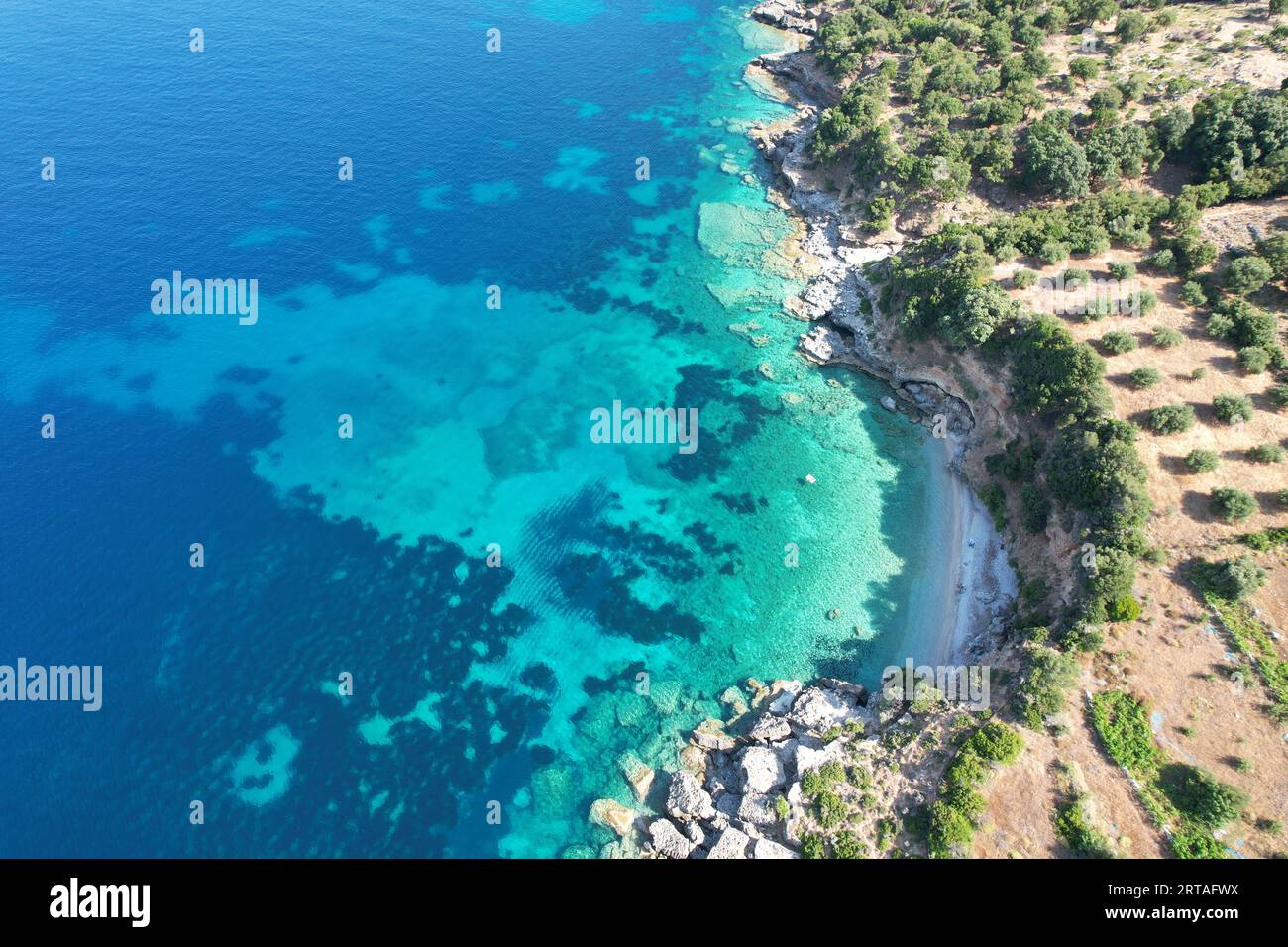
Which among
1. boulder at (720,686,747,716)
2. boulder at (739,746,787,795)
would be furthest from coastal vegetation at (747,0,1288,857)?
boulder at (720,686,747,716)

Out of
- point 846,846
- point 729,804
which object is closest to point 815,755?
point 846,846

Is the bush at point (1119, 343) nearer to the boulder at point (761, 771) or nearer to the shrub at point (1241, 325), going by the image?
the shrub at point (1241, 325)

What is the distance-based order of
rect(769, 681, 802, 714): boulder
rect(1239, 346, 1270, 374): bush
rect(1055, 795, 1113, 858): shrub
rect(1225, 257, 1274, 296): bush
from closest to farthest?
rect(1055, 795, 1113, 858): shrub → rect(769, 681, 802, 714): boulder → rect(1239, 346, 1270, 374): bush → rect(1225, 257, 1274, 296): bush

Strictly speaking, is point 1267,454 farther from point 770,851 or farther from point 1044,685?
point 770,851

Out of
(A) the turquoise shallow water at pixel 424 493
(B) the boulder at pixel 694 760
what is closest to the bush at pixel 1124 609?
(A) the turquoise shallow water at pixel 424 493

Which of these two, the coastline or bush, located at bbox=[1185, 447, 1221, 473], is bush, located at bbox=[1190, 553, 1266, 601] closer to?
bush, located at bbox=[1185, 447, 1221, 473]

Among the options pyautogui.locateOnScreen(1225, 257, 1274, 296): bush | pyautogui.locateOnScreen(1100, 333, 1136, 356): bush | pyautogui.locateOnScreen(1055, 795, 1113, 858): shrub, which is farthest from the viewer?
pyautogui.locateOnScreen(1225, 257, 1274, 296): bush

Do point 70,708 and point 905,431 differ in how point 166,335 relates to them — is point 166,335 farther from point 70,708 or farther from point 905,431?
point 905,431
